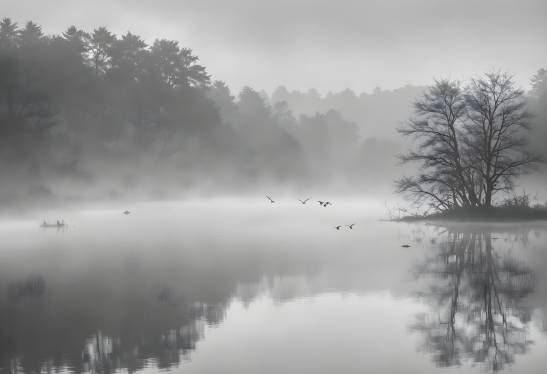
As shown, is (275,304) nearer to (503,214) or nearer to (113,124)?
(503,214)

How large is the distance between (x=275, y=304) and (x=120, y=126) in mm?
59299

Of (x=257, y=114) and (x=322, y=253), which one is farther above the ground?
(x=257, y=114)

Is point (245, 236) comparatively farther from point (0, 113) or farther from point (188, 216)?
point (0, 113)

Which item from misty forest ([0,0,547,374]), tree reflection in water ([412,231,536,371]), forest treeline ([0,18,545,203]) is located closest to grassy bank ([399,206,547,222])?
misty forest ([0,0,547,374])

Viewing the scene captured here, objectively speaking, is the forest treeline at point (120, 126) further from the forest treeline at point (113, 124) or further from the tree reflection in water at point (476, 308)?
the tree reflection in water at point (476, 308)

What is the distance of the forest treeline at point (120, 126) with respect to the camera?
57688mm

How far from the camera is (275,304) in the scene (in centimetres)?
1906

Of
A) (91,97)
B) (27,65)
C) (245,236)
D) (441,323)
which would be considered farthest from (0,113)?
(441,323)

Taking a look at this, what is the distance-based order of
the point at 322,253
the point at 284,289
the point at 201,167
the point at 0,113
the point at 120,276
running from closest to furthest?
the point at 284,289 → the point at 120,276 → the point at 322,253 → the point at 0,113 → the point at 201,167

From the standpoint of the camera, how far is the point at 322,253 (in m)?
31.0

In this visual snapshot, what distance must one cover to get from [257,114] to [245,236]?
7059 cm

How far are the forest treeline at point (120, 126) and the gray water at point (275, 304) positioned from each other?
929 inches

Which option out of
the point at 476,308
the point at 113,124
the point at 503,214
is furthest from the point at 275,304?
the point at 113,124

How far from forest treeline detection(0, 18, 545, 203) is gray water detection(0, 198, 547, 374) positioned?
2360 cm
